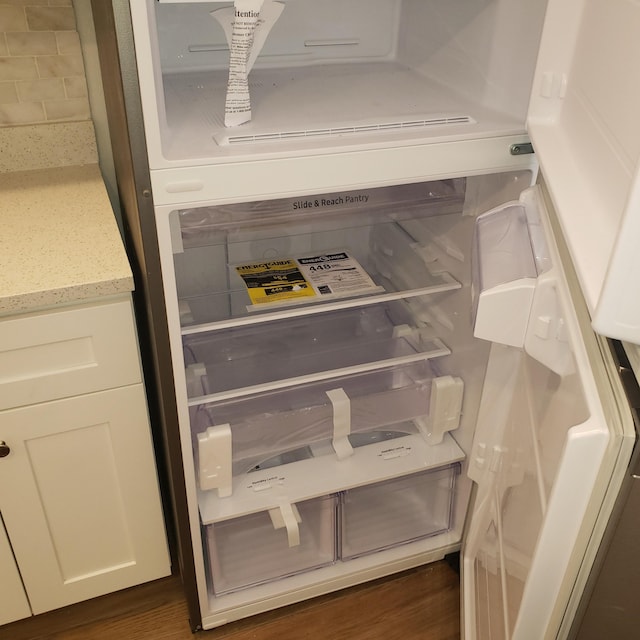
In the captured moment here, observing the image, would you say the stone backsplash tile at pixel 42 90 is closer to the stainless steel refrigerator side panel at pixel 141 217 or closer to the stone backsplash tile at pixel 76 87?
the stone backsplash tile at pixel 76 87

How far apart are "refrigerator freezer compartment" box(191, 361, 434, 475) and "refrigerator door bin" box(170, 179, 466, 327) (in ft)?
0.69

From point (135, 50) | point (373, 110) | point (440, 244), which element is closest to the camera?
point (135, 50)

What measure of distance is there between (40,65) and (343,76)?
0.67m

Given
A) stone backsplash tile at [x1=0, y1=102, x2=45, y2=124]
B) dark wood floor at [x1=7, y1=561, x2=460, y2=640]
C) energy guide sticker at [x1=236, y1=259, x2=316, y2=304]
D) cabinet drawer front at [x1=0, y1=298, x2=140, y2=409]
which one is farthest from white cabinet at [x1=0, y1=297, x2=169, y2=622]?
stone backsplash tile at [x1=0, y1=102, x2=45, y2=124]

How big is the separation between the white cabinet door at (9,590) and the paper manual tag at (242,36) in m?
0.92

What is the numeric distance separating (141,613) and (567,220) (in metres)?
1.38

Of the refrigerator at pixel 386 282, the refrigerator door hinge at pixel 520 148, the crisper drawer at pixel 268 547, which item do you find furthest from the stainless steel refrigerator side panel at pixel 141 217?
the refrigerator door hinge at pixel 520 148

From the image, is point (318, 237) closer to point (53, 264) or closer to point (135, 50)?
point (53, 264)

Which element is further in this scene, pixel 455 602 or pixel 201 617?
pixel 455 602

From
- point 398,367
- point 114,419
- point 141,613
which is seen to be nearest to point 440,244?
point 398,367

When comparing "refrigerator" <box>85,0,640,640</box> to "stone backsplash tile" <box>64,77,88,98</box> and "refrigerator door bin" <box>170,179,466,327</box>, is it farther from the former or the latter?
"stone backsplash tile" <box>64,77,88,98</box>

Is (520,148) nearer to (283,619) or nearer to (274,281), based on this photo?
(274,281)

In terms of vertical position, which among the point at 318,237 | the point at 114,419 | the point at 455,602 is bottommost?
the point at 455,602

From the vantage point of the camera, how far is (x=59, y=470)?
1.27 m
